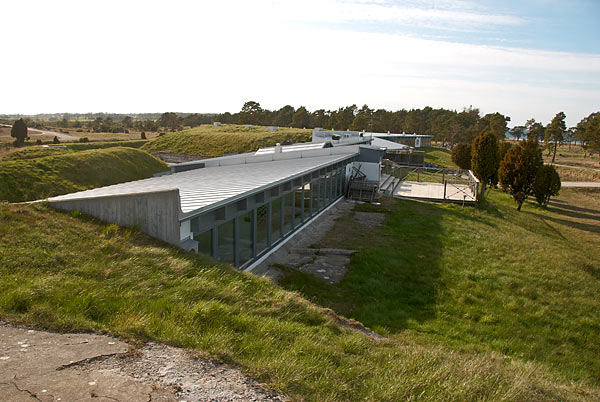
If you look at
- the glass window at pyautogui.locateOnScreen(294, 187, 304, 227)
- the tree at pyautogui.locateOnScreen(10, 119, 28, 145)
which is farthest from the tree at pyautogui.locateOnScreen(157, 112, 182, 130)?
the glass window at pyautogui.locateOnScreen(294, 187, 304, 227)

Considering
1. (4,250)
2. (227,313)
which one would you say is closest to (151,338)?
(227,313)

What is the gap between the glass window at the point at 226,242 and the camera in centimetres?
1053

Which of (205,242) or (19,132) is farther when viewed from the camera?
(19,132)

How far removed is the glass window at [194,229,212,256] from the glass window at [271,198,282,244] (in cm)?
382

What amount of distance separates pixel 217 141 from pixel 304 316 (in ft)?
206

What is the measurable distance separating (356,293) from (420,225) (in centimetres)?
937

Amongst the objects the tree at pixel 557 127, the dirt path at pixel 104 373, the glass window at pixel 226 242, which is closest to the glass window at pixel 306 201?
the glass window at pixel 226 242

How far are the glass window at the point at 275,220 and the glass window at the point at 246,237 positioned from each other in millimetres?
1620

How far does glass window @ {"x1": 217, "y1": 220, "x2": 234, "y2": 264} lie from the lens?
10531 millimetres

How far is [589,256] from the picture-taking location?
18.5 metres

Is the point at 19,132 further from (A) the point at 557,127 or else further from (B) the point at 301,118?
(A) the point at 557,127

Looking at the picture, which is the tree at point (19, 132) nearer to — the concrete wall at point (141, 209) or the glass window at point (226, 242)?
the concrete wall at point (141, 209)

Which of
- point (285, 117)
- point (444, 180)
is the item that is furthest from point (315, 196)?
point (285, 117)

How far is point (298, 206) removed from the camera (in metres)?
16.5
